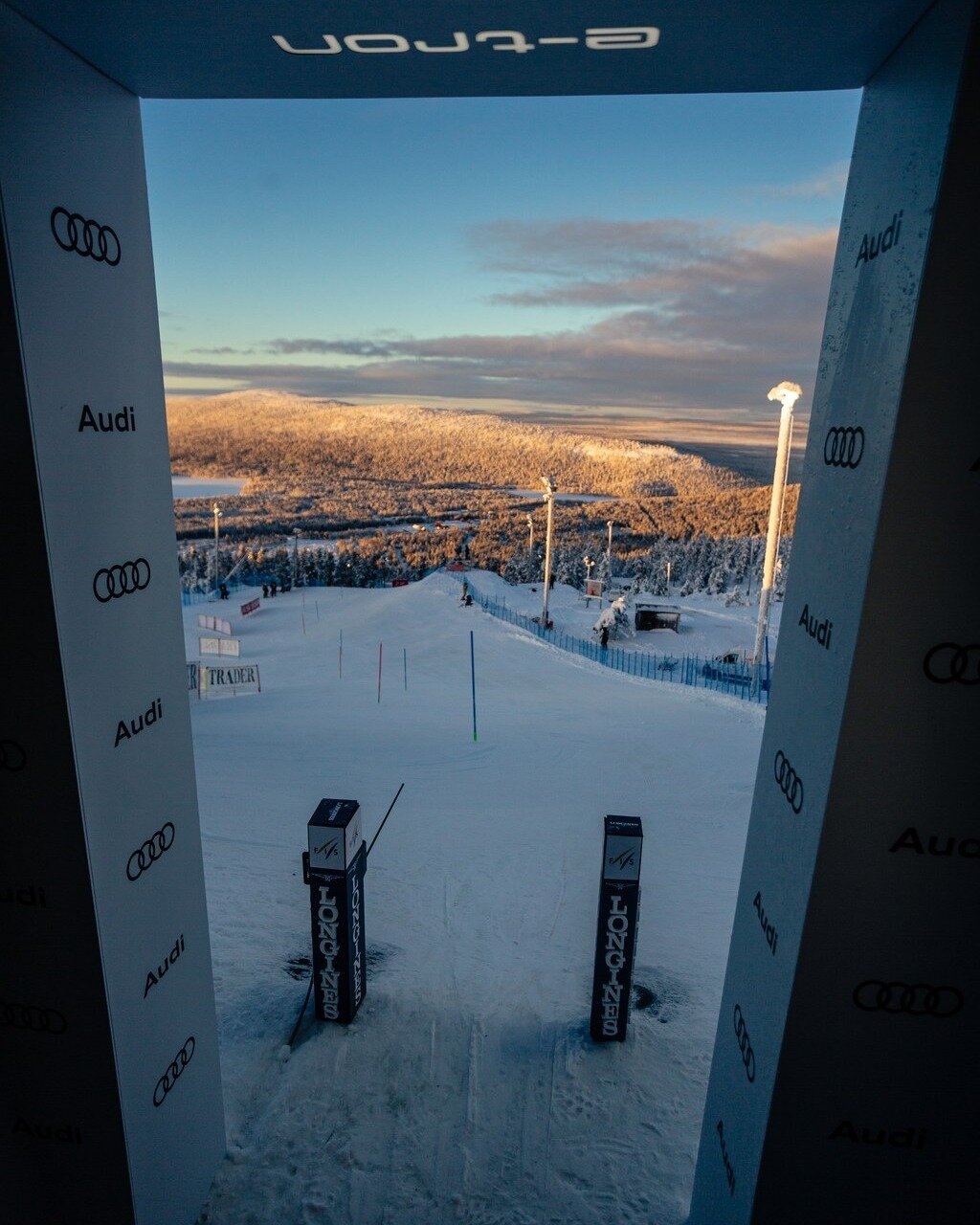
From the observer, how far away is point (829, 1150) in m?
2.28

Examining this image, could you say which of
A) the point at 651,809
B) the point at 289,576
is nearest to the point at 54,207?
the point at 651,809

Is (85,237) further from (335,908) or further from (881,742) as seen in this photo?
(335,908)

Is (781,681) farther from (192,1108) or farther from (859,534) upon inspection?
(192,1108)

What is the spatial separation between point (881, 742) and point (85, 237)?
113 inches

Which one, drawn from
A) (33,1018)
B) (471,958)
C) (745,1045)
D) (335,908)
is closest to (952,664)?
(745,1045)

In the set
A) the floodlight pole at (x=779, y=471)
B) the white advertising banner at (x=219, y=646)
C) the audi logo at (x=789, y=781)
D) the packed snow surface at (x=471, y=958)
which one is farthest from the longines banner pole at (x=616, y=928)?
the white advertising banner at (x=219, y=646)

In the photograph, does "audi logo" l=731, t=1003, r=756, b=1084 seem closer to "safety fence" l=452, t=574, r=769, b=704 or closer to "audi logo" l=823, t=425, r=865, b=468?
"audi logo" l=823, t=425, r=865, b=468

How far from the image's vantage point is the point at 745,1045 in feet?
8.61

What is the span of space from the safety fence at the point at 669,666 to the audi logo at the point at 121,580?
13179 millimetres

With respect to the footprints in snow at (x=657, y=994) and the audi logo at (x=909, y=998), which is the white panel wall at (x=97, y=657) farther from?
the footprints in snow at (x=657, y=994)

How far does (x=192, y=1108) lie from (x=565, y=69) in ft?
14.7

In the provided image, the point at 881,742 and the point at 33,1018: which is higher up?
the point at 881,742

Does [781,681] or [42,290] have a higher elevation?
[42,290]

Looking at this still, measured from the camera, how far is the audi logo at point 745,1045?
2510 mm
